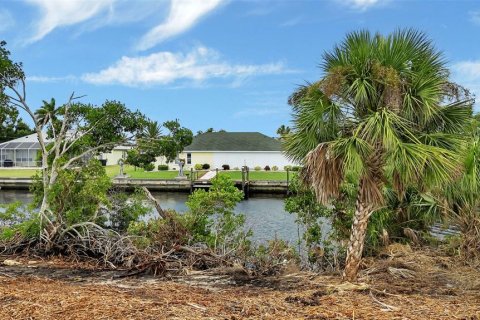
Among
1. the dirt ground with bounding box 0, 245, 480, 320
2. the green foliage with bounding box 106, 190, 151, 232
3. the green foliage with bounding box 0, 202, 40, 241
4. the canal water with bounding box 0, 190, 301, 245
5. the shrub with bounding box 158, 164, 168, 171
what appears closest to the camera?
the dirt ground with bounding box 0, 245, 480, 320

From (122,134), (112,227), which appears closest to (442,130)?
(112,227)

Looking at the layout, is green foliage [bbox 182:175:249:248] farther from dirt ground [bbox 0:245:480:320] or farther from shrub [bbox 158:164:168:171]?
shrub [bbox 158:164:168:171]

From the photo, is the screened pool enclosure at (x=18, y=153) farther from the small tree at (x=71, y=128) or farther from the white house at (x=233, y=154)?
the small tree at (x=71, y=128)

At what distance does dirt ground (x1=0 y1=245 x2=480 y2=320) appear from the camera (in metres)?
4.68

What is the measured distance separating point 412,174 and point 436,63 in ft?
6.66

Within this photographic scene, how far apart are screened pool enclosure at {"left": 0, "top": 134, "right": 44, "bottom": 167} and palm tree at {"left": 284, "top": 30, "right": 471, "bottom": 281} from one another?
57.3 metres

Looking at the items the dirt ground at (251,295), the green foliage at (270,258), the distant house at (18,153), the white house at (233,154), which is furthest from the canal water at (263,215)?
the distant house at (18,153)

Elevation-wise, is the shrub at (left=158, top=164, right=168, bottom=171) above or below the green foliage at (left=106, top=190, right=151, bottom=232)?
above

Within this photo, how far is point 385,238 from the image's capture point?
34.2 ft

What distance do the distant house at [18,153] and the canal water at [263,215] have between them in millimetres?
18371

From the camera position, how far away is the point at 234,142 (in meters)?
53.3

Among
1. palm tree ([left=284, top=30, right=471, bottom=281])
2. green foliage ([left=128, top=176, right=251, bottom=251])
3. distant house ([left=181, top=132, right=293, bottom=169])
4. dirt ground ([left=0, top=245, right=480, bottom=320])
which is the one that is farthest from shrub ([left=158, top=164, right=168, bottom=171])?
palm tree ([left=284, top=30, right=471, bottom=281])

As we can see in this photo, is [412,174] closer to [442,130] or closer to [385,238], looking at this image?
[442,130]

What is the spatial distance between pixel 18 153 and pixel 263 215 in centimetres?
4724
